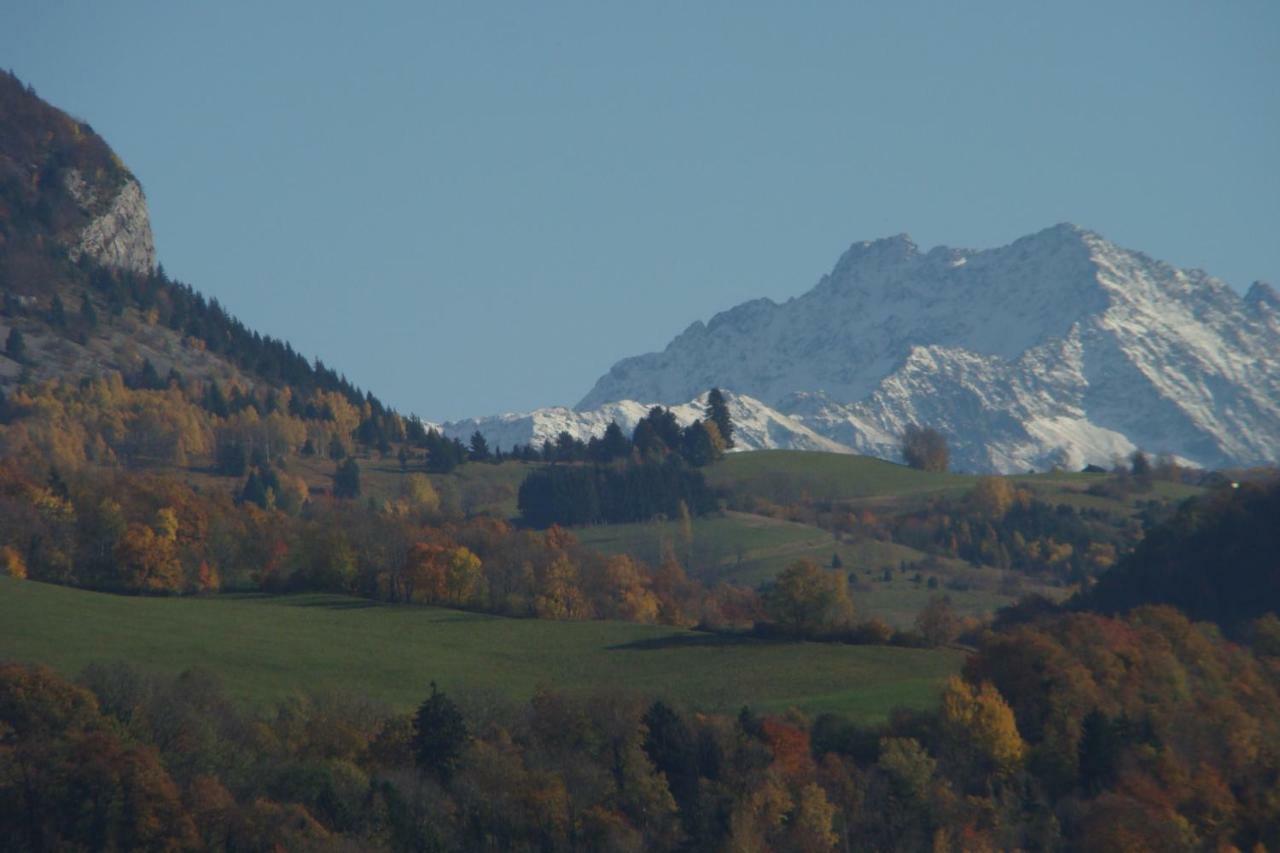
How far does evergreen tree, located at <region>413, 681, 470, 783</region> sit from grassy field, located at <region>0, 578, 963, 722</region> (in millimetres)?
8672

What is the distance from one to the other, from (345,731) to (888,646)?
51020 mm

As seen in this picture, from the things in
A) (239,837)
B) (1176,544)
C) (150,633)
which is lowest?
(239,837)

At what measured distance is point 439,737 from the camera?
347 feet

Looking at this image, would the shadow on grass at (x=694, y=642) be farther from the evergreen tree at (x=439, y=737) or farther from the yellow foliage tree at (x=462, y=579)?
the evergreen tree at (x=439, y=737)

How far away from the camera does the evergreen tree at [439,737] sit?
338 ft

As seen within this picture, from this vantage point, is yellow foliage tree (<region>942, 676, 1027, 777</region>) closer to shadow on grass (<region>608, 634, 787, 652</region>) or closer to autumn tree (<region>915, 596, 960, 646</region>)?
shadow on grass (<region>608, 634, 787, 652</region>)

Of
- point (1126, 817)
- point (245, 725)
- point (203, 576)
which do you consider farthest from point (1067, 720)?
point (203, 576)

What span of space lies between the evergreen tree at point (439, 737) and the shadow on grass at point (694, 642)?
3517cm

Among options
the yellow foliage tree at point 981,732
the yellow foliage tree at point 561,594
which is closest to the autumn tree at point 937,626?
the yellow foliage tree at point 561,594

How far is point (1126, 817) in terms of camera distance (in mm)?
103000

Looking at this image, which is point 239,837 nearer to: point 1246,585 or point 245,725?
point 245,725

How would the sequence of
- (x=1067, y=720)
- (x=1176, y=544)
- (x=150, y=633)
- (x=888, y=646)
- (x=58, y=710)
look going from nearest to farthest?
(x=58, y=710) → (x=1067, y=720) → (x=150, y=633) → (x=888, y=646) → (x=1176, y=544)

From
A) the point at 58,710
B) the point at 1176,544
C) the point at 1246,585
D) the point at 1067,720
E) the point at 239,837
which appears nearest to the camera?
the point at 239,837

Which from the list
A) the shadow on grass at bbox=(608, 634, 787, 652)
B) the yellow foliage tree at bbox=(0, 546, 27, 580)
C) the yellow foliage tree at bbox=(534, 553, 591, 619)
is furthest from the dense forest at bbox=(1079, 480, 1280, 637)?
the yellow foliage tree at bbox=(0, 546, 27, 580)
